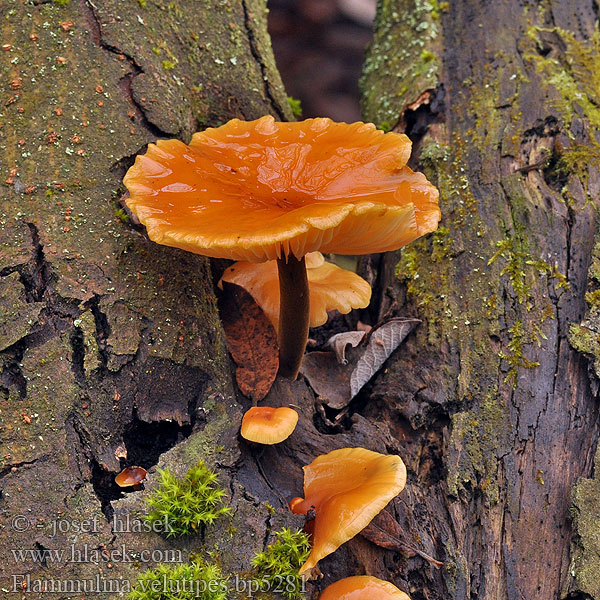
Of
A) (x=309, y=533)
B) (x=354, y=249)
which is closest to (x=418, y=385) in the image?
(x=354, y=249)

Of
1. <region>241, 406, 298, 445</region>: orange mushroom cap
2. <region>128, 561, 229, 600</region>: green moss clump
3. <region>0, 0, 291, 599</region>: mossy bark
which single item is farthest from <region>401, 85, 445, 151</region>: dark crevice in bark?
<region>128, 561, 229, 600</region>: green moss clump

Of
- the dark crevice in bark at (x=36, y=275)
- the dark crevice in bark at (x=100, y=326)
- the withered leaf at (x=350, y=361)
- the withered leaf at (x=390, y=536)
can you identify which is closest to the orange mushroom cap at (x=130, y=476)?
the dark crevice in bark at (x=100, y=326)

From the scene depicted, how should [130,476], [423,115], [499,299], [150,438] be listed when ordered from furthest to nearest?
[423,115] < [499,299] < [150,438] < [130,476]

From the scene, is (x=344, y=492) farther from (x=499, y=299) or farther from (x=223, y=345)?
(x=499, y=299)

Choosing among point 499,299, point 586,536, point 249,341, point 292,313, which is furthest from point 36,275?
point 586,536

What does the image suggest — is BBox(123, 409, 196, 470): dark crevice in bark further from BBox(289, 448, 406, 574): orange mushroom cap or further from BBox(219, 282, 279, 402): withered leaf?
BBox(289, 448, 406, 574): orange mushroom cap

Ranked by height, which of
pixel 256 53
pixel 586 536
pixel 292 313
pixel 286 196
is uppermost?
pixel 256 53

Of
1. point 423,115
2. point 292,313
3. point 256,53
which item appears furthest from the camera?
point 423,115

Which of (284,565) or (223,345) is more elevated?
(223,345)
